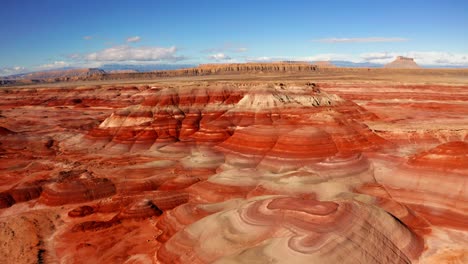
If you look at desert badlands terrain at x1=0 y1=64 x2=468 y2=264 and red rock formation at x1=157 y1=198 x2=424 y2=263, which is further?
desert badlands terrain at x1=0 y1=64 x2=468 y2=264

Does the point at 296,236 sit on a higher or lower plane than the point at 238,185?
higher

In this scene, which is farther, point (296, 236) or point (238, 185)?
point (238, 185)

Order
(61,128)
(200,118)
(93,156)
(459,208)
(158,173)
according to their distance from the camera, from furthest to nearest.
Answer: (61,128) → (200,118) → (93,156) → (158,173) → (459,208)

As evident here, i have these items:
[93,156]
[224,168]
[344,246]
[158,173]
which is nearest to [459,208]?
[344,246]

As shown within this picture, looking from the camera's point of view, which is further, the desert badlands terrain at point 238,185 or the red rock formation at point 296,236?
the desert badlands terrain at point 238,185

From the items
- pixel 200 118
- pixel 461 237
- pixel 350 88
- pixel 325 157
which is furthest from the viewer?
pixel 350 88

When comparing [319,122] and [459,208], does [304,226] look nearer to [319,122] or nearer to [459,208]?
[459,208]

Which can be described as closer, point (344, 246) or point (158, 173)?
point (344, 246)

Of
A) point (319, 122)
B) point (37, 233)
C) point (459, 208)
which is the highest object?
point (319, 122)
